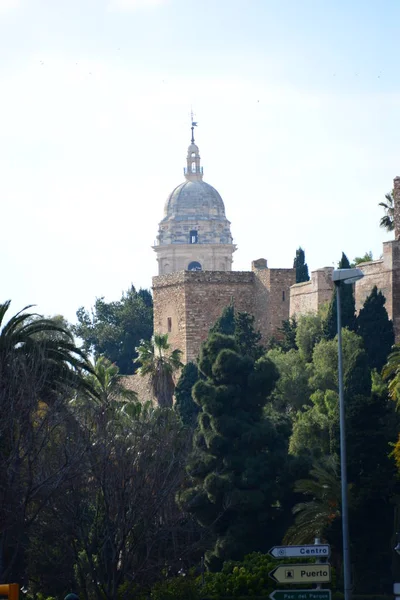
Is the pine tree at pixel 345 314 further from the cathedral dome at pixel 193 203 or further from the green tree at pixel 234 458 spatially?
the cathedral dome at pixel 193 203

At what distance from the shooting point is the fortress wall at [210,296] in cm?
7112

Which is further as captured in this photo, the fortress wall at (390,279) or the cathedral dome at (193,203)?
the cathedral dome at (193,203)

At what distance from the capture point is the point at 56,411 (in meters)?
37.8

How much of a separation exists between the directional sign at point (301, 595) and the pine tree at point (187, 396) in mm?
36432

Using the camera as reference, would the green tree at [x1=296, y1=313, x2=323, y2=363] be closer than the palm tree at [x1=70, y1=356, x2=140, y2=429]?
No

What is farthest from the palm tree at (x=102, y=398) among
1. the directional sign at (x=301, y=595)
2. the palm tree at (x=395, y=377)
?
the directional sign at (x=301, y=595)

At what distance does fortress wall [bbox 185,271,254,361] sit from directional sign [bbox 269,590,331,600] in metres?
48.8

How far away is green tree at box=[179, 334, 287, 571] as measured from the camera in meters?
43.5

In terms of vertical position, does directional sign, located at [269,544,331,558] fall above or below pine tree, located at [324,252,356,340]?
below

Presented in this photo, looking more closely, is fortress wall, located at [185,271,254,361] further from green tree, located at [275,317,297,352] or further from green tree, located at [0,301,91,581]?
green tree, located at [0,301,91,581]

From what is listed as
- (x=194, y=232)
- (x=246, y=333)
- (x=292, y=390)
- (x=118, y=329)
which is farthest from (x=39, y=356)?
(x=194, y=232)

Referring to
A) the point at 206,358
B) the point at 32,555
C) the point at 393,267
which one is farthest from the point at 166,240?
the point at 32,555

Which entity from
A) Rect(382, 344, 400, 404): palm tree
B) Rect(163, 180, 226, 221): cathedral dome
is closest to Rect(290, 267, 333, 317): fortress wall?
Rect(382, 344, 400, 404): palm tree

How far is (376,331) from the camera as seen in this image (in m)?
60.3
